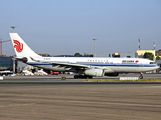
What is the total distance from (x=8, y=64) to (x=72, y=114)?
399 ft

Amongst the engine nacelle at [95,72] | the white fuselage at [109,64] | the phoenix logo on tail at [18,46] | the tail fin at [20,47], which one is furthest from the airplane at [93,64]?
the phoenix logo on tail at [18,46]

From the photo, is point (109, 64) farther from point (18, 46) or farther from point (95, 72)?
point (18, 46)

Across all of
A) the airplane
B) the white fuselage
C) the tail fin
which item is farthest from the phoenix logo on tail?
the white fuselage

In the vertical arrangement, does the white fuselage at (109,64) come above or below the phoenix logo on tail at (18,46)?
below

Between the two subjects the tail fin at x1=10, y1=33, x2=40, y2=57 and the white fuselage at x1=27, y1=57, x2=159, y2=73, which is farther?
the tail fin at x1=10, y1=33, x2=40, y2=57

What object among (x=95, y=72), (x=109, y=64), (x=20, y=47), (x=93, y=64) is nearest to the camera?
(x=95, y=72)

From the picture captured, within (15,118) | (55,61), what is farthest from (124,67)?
(15,118)

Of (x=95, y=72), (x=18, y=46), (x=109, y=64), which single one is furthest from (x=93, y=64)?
(x=18, y=46)

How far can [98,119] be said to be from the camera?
493 inches

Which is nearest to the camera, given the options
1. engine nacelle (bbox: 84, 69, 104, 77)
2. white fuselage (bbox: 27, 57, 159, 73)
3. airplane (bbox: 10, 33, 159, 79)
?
engine nacelle (bbox: 84, 69, 104, 77)

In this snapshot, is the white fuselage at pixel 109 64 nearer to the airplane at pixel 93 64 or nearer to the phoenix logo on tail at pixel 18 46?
the airplane at pixel 93 64

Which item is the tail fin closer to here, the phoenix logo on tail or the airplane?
the phoenix logo on tail

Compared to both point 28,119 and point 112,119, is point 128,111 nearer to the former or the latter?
point 112,119

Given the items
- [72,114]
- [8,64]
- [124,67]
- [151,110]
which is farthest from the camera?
[8,64]
